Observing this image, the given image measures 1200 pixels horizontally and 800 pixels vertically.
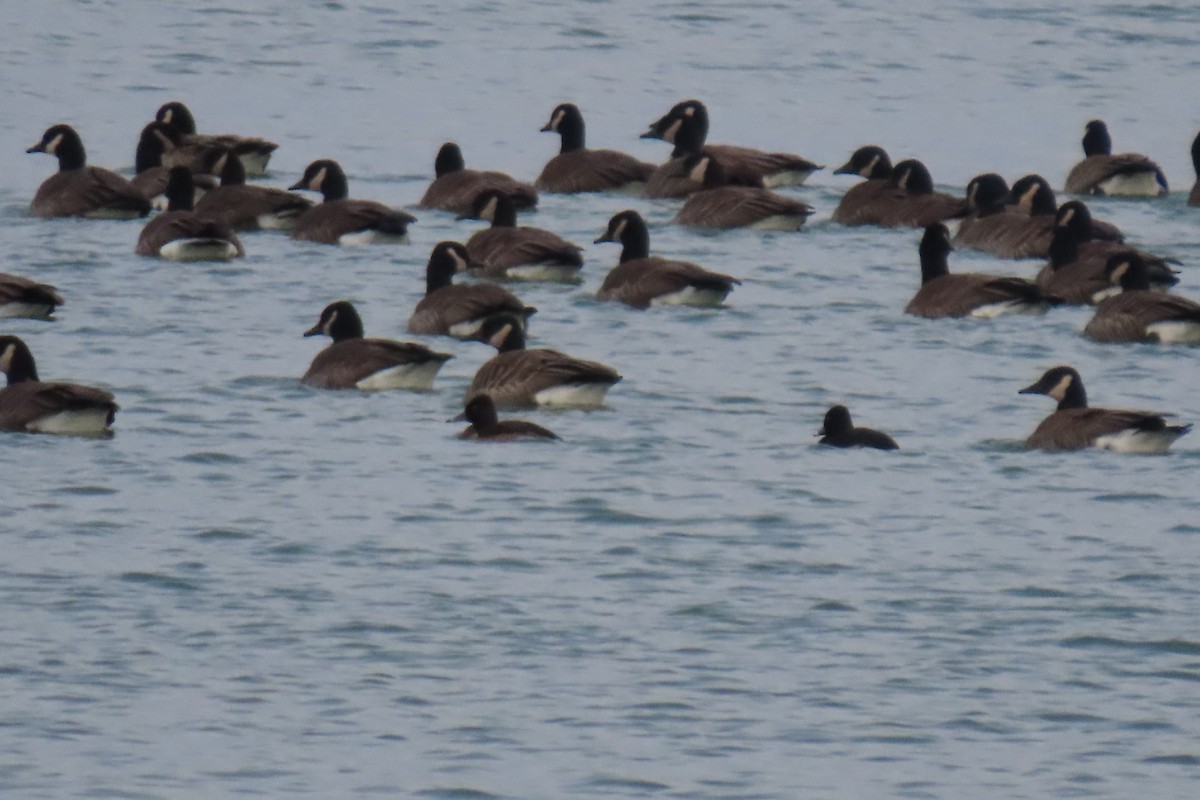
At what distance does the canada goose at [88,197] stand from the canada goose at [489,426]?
9.93 m

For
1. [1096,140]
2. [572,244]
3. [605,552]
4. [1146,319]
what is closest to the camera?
[605,552]

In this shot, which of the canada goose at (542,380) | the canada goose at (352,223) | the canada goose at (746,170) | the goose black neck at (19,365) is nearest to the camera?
the goose black neck at (19,365)

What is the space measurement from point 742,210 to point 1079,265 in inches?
177

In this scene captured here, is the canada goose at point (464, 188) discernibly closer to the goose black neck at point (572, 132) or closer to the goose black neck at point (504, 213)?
the goose black neck at point (504, 213)

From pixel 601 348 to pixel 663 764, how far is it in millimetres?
9407

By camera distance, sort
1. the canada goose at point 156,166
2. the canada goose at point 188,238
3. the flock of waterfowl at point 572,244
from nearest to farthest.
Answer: the flock of waterfowl at point 572,244 → the canada goose at point 188,238 → the canada goose at point 156,166

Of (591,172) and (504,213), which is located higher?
(504,213)

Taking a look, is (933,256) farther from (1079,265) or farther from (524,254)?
(524,254)

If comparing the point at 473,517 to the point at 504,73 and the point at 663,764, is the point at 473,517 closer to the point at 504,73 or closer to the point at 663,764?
the point at 663,764

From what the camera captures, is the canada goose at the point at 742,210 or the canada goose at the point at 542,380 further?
the canada goose at the point at 742,210

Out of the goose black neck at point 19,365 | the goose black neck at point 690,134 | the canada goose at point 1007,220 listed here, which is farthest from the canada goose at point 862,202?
the goose black neck at point 19,365

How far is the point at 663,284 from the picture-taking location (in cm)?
2136

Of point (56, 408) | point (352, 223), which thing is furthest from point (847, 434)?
point (352, 223)

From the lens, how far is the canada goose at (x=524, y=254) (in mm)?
22422
